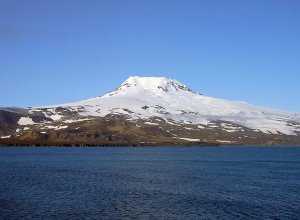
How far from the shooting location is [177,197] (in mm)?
62281

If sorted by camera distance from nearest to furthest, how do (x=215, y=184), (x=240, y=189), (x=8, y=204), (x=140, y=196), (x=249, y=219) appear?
(x=249, y=219) → (x=8, y=204) → (x=140, y=196) → (x=240, y=189) → (x=215, y=184)

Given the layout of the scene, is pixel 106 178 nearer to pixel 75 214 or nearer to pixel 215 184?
pixel 215 184

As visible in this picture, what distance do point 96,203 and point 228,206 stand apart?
54.2 ft

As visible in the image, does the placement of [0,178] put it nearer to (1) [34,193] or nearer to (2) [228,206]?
(1) [34,193]

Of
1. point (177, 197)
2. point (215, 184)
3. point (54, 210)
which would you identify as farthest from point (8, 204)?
point (215, 184)

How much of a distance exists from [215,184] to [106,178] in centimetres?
2231

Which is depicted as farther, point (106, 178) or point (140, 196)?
point (106, 178)

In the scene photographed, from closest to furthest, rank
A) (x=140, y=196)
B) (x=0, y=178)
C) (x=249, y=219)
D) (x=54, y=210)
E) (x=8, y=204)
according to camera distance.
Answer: (x=249, y=219)
(x=54, y=210)
(x=8, y=204)
(x=140, y=196)
(x=0, y=178)

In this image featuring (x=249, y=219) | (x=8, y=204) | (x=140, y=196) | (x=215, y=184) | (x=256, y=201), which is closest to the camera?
(x=249, y=219)

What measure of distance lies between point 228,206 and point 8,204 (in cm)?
2694

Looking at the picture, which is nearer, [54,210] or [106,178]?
[54,210]

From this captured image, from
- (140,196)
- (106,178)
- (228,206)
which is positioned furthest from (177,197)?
(106,178)

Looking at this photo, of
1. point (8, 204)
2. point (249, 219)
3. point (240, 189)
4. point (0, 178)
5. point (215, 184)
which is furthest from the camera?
point (0, 178)

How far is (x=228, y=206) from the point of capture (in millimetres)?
55156
